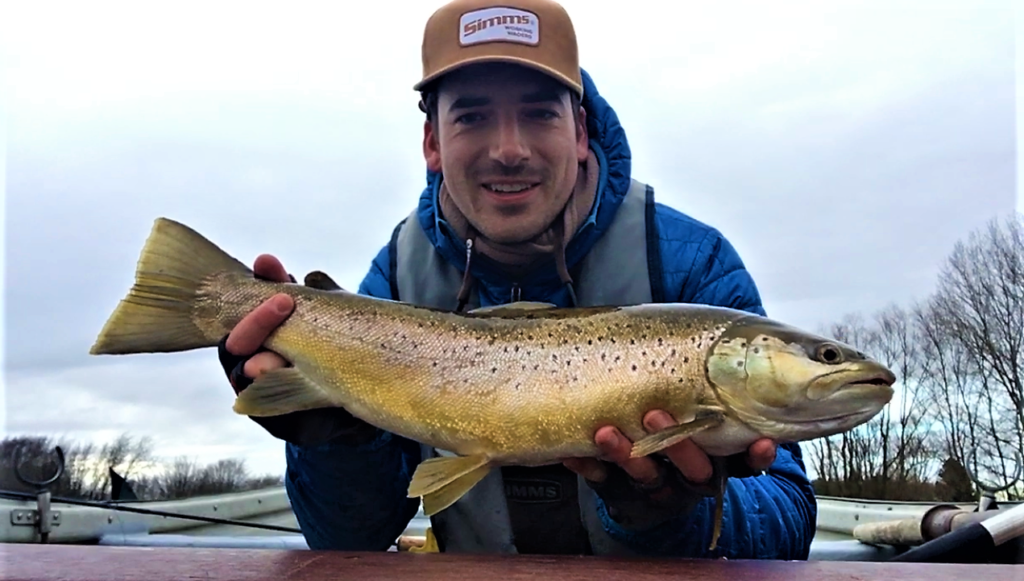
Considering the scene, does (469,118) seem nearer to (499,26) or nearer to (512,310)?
(499,26)

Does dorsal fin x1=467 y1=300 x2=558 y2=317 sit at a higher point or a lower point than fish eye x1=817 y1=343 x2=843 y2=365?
higher

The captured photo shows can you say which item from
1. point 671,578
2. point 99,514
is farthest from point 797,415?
point 99,514

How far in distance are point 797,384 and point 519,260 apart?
1362 mm

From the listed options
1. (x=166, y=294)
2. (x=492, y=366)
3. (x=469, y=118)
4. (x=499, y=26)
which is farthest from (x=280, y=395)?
(x=499, y=26)

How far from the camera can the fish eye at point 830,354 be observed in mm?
2318

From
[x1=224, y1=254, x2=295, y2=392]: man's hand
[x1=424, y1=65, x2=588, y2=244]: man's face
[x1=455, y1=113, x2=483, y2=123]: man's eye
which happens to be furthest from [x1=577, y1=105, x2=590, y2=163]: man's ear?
[x1=224, y1=254, x2=295, y2=392]: man's hand

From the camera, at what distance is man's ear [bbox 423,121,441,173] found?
3.62 metres

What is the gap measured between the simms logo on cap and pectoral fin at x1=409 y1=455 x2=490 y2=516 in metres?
1.62

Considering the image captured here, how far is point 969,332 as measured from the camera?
10.8 metres

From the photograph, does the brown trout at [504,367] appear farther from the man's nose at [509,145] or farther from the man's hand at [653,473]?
the man's nose at [509,145]

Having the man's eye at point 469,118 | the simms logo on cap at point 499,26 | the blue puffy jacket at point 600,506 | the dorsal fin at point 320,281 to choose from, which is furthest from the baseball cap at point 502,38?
the dorsal fin at point 320,281

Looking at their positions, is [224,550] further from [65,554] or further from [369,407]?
[369,407]

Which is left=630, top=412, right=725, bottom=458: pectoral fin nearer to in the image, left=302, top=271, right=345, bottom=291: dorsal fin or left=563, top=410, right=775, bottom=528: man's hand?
left=563, top=410, right=775, bottom=528: man's hand

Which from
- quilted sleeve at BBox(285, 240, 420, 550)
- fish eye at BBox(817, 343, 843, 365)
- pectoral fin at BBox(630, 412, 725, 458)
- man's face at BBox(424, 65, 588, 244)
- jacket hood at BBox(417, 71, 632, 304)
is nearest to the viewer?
pectoral fin at BBox(630, 412, 725, 458)
